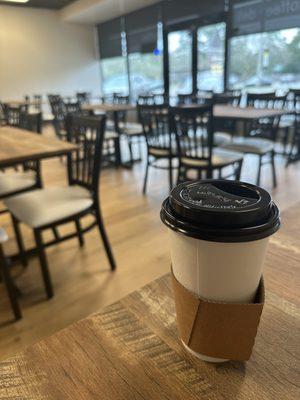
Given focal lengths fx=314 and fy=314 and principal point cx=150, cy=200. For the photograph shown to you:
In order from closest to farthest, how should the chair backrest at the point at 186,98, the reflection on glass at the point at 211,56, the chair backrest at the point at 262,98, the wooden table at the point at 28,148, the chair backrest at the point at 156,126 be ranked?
1. the wooden table at the point at 28,148
2. the chair backrest at the point at 156,126
3. the chair backrest at the point at 262,98
4. the chair backrest at the point at 186,98
5. the reflection on glass at the point at 211,56

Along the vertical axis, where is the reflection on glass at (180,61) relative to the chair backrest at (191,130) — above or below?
above

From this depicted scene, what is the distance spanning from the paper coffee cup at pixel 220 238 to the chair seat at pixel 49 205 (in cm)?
132

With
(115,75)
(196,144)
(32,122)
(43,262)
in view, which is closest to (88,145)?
(43,262)

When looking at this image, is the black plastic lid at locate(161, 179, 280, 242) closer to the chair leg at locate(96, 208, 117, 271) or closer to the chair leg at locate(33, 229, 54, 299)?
the chair leg at locate(33, 229, 54, 299)

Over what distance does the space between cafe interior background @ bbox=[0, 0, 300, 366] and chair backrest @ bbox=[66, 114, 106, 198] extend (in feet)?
0.55

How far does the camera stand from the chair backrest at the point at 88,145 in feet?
5.73

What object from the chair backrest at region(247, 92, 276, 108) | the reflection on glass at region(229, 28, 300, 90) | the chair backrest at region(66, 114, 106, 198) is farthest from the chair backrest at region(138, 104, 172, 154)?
the reflection on glass at region(229, 28, 300, 90)

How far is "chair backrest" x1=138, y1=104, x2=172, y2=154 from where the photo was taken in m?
2.90

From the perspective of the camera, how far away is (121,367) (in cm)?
42

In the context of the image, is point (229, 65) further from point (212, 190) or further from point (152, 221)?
point (212, 190)

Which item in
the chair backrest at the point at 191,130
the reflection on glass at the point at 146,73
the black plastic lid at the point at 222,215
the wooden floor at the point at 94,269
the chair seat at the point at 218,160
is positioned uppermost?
the reflection on glass at the point at 146,73

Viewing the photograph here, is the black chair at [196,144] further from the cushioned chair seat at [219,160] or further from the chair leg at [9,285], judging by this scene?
the chair leg at [9,285]

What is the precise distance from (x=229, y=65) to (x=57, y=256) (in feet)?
16.9

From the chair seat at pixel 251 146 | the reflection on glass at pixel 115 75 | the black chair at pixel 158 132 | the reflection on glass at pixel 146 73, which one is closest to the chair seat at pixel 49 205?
the black chair at pixel 158 132
